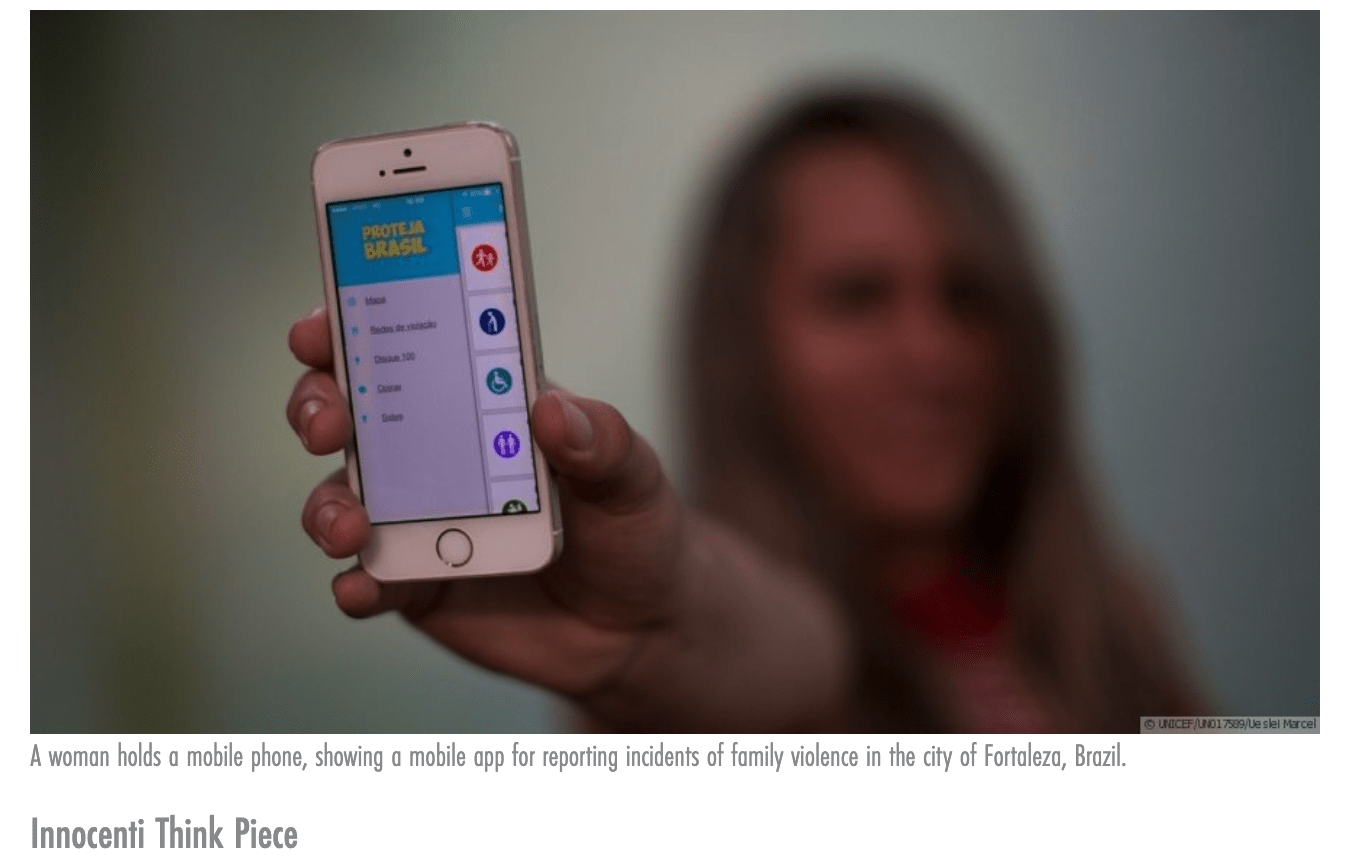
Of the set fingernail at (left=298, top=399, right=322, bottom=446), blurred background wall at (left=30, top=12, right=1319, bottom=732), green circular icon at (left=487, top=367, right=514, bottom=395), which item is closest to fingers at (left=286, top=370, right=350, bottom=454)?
fingernail at (left=298, top=399, right=322, bottom=446)

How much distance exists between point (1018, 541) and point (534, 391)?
0.82 meters

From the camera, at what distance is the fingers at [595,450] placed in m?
0.77

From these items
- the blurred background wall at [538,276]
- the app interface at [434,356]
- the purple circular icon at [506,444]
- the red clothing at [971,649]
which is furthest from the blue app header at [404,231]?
the red clothing at [971,649]

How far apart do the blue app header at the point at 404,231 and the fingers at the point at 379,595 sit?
214 millimetres

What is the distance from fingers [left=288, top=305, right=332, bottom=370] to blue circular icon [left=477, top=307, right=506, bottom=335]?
118 millimetres

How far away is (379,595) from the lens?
87 cm

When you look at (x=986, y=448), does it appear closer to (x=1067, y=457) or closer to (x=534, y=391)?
(x=1067, y=457)

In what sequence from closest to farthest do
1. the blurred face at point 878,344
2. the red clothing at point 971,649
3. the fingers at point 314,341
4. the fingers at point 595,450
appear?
the fingers at point 595,450
the fingers at point 314,341
the red clothing at point 971,649
the blurred face at point 878,344

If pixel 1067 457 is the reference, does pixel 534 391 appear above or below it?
above

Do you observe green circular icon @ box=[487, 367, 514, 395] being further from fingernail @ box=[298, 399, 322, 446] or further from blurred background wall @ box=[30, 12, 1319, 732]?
blurred background wall @ box=[30, 12, 1319, 732]

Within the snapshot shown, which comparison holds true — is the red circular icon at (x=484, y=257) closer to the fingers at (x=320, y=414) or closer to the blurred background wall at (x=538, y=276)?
the fingers at (x=320, y=414)

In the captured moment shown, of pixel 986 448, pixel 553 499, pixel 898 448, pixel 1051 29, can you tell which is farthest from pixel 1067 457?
pixel 553 499

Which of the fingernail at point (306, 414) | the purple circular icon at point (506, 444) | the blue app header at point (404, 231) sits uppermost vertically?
the blue app header at point (404, 231)

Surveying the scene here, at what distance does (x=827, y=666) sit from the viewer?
127cm
